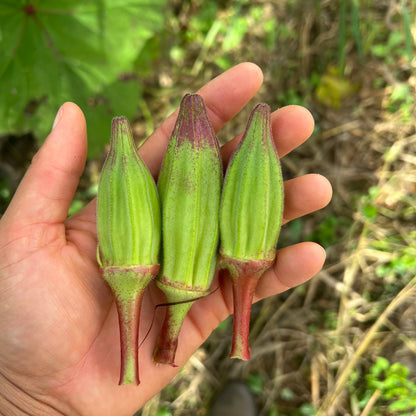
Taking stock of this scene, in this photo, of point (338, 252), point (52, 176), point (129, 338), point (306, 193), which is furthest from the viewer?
point (338, 252)

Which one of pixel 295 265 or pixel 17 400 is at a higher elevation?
pixel 295 265

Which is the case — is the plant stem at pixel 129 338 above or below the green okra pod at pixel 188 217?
below

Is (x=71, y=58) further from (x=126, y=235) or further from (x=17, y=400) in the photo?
(x=17, y=400)

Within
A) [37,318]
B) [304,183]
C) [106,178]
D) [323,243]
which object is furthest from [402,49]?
[37,318]

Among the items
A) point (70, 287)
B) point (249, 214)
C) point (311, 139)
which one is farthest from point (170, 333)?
point (311, 139)

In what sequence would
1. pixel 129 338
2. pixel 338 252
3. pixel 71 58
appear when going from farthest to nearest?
pixel 338 252
pixel 71 58
pixel 129 338

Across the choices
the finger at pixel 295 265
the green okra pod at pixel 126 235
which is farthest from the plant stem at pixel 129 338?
the finger at pixel 295 265

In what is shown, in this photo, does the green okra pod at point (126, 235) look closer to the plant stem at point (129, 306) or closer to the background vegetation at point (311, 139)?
the plant stem at point (129, 306)
